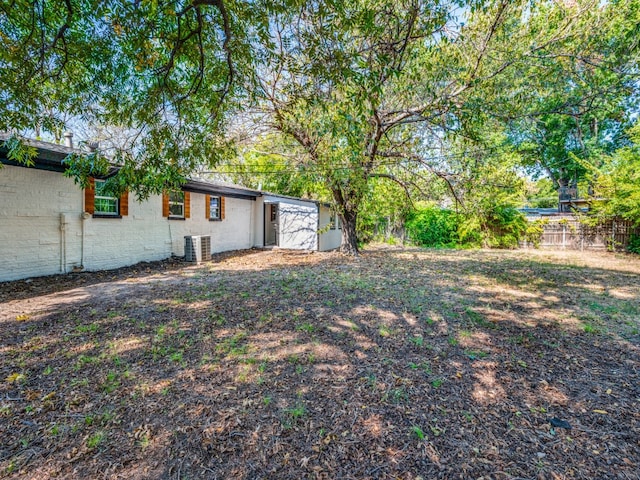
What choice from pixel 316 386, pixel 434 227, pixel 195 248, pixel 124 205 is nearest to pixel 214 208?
pixel 195 248

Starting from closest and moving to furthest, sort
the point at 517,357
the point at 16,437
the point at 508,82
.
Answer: the point at 16,437 → the point at 517,357 → the point at 508,82

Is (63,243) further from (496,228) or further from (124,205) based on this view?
(496,228)

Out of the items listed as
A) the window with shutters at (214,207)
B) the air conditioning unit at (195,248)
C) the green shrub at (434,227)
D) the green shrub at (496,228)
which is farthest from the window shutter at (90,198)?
the green shrub at (496,228)

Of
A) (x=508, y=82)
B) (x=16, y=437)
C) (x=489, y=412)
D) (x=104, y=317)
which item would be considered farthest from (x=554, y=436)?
(x=508, y=82)

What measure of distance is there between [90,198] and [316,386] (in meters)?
7.44

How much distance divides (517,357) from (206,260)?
838 centimetres

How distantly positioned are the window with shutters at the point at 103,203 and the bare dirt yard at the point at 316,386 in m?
2.83

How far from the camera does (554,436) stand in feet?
6.83

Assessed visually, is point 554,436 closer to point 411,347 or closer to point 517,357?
point 517,357

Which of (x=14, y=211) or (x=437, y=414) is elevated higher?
(x=14, y=211)

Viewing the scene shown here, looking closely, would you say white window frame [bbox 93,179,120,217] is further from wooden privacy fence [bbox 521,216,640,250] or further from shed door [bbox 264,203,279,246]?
wooden privacy fence [bbox 521,216,640,250]

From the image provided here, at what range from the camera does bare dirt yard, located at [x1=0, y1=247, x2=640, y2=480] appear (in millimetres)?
1858

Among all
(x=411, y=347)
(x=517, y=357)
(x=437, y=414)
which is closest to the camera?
(x=437, y=414)

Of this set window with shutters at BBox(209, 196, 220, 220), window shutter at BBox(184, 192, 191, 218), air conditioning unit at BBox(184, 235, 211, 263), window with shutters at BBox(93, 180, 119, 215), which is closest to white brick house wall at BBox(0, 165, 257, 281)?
window with shutters at BBox(93, 180, 119, 215)
